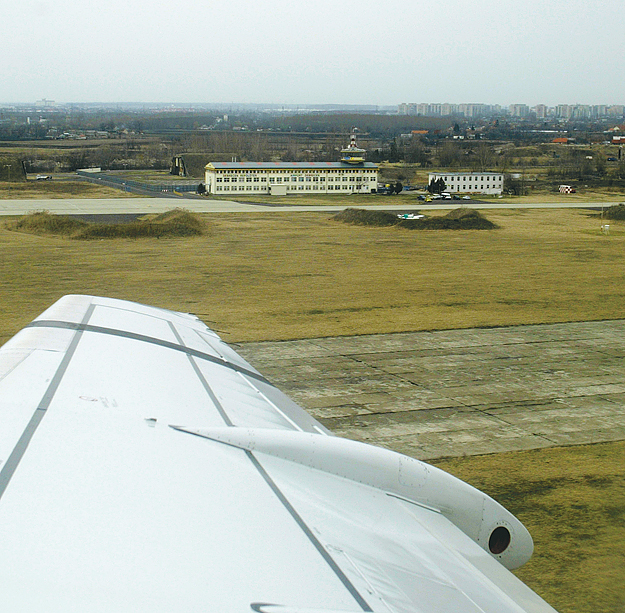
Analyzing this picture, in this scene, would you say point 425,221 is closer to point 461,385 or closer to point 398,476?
point 461,385

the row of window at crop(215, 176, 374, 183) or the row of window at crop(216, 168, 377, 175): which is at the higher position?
the row of window at crop(216, 168, 377, 175)

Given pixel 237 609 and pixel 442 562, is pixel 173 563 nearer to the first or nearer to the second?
pixel 237 609

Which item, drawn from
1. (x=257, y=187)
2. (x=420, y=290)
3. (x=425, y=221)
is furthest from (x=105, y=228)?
(x=257, y=187)


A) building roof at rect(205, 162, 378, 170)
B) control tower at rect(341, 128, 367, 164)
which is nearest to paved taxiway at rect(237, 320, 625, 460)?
building roof at rect(205, 162, 378, 170)

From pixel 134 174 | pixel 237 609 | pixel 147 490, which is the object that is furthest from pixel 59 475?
pixel 134 174

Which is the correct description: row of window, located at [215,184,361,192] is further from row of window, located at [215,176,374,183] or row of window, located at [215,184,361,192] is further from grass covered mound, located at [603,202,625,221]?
grass covered mound, located at [603,202,625,221]

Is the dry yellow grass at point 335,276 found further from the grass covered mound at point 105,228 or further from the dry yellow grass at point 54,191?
the dry yellow grass at point 54,191

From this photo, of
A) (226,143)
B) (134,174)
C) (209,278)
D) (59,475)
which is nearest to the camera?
(59,475)
